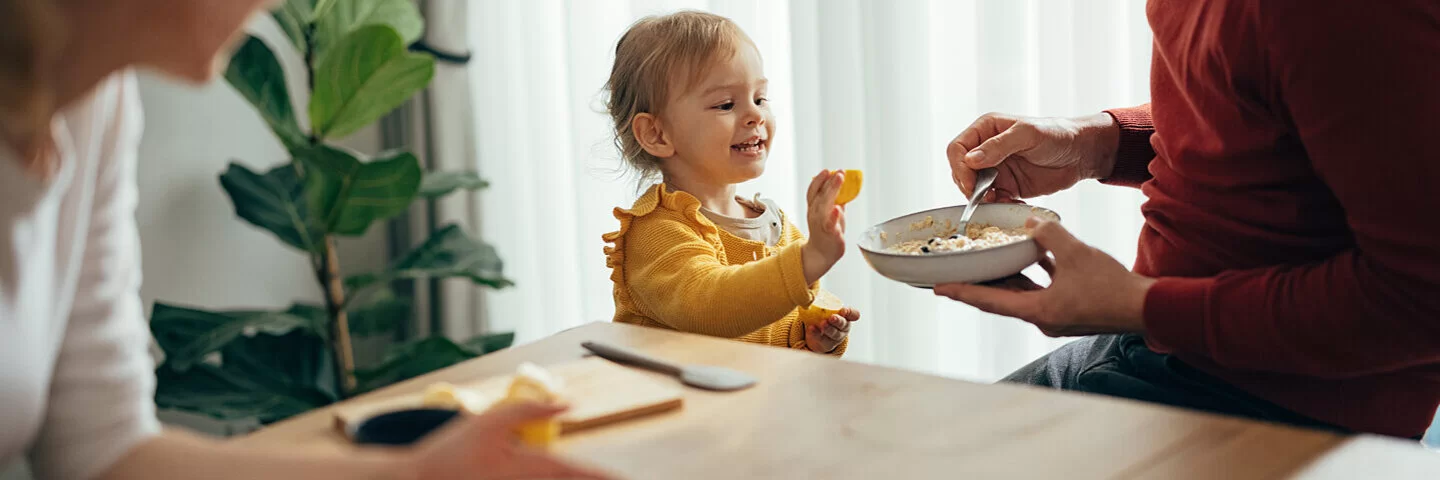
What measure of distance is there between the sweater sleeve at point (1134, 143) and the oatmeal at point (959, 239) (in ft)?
1.05

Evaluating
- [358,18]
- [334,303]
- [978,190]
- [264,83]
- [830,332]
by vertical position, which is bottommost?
[334,303]

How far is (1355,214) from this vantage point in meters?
1.08

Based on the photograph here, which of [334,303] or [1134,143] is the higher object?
[1134,143]

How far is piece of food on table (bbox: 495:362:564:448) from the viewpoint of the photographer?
0.88 m

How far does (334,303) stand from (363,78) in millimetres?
535

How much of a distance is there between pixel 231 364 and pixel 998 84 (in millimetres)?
1662

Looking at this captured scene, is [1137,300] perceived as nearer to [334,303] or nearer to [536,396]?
[536,396]

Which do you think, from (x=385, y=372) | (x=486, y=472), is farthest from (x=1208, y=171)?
(x=385, y=372)

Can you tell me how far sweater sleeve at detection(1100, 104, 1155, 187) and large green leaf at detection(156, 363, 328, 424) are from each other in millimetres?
1708

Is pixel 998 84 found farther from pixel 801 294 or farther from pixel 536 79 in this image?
pixel 536 79

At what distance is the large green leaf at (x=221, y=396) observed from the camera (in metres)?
2.24

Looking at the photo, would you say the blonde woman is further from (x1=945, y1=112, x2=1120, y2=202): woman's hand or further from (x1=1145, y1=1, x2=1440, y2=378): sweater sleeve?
(x1=945, y1=112, x2=1120, y2=202): woman's hand

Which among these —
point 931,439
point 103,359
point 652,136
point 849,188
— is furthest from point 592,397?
point 652,136

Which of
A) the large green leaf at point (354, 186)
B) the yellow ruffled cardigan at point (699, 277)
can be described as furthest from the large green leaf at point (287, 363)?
the yellow ruffled cardigan at point (699, 277)
